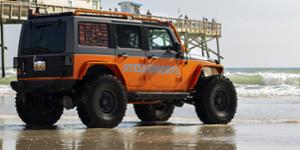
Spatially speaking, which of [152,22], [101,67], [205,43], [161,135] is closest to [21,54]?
[101,67]

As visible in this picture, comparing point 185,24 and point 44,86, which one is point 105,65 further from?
point 185,24

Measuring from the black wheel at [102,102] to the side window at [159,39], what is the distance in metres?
1.34

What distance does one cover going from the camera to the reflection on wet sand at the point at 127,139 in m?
8.56

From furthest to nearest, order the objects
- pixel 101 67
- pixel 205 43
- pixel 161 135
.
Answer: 1. pixel 205 43
2. pixel 101 67
3. pixel 161 135

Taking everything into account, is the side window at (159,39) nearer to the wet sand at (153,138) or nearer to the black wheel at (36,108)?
the wet sand at (153,138)

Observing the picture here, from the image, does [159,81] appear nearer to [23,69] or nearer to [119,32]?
[119,32]

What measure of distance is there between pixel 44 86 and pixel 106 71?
3.39ft

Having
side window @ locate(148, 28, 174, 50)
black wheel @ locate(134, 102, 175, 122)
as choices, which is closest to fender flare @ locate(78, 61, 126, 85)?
side window @ locate(148, 28, 174, 50)

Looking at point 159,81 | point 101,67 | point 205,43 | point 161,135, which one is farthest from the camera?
point 205,43

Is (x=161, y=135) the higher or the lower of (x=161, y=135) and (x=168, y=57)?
the lower

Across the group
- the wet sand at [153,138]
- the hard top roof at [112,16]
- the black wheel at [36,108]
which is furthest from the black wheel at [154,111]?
the wet sand at [153,138]

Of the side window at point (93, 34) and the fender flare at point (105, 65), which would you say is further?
the side window at point (93, 34)

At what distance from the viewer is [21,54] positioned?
12.5m

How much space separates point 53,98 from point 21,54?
2.90 feet
